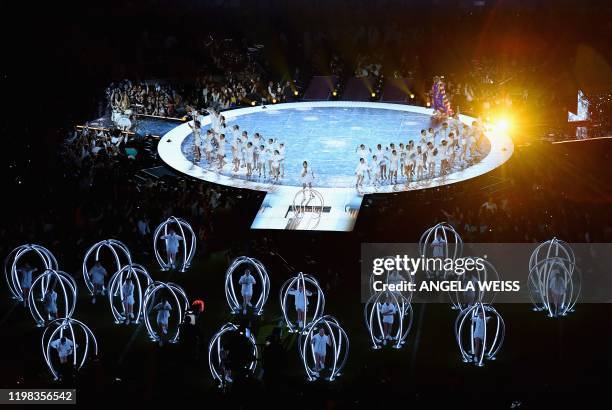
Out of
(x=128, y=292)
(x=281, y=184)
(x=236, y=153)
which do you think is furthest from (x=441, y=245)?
(x=236, y=153)

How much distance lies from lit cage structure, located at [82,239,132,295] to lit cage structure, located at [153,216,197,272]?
79 cm

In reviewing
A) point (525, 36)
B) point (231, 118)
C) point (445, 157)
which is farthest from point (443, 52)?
point (445, 157)

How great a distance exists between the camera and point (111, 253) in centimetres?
2086

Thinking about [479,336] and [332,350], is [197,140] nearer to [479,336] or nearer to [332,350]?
[332,350]

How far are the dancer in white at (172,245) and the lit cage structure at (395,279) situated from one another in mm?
4633

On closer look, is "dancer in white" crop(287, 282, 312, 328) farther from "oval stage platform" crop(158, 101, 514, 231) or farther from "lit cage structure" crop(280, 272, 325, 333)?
"oval stage platform" crop(158, 101, 514, 231)

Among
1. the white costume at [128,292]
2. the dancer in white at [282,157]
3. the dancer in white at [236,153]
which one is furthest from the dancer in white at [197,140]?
the white costume at [128,292]

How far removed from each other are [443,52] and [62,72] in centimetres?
1491

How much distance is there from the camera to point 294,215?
22484 mm

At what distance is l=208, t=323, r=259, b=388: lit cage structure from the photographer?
51.5 ft

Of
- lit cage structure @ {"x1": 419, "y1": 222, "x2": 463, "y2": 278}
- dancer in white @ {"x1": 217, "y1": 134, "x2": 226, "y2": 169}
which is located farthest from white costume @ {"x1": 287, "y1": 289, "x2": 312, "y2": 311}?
dancer in white @ {"x1": 217, "y1": 134, "x2": 226, "y2": 169}

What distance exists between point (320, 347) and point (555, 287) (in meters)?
5.10

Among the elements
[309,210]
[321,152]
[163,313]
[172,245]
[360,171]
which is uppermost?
[321,152]

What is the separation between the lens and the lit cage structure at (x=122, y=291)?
18.3 m
